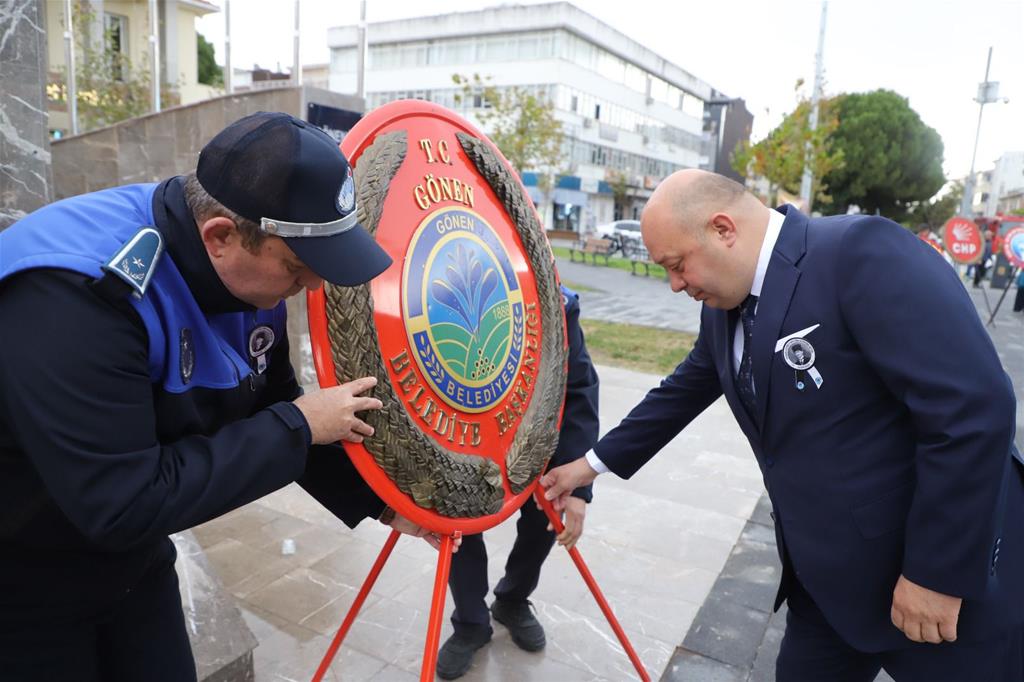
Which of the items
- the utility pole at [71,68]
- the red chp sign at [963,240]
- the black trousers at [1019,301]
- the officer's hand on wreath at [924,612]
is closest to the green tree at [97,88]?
the utility pole at [71,68]

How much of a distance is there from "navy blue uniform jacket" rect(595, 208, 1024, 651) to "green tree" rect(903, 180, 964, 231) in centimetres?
4870

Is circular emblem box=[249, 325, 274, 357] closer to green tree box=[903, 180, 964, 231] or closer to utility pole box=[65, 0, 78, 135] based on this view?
utility pole box=[65, 0, 78, 135]

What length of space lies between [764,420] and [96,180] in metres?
8.00

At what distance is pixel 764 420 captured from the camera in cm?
180

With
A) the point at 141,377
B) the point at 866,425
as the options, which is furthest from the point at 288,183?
the point at 866,425

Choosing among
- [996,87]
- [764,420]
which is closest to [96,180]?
→ [764,420]

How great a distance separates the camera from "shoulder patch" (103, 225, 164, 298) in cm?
119

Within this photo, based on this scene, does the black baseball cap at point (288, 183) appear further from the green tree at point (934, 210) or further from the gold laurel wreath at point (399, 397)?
the green tree at point (934, 210)

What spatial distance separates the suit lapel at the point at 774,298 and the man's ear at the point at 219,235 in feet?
3.90

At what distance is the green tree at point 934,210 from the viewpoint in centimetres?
4959

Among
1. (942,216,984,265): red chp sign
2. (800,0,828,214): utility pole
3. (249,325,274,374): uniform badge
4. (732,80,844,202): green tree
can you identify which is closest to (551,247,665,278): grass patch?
(732,80,844,202): green tree

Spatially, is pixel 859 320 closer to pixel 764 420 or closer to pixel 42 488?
pixel 764 420

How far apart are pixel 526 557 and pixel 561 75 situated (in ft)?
140

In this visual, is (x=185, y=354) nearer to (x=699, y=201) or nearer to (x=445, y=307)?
(x=445, y=307)
